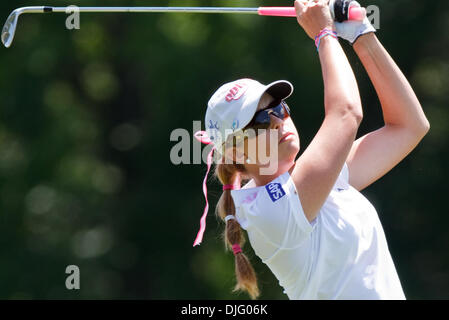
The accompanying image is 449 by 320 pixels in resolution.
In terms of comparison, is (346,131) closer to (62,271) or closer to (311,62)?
(311,62)

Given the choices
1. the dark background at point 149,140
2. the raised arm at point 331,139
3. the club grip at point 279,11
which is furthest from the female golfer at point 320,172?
the dark background at point 149,140

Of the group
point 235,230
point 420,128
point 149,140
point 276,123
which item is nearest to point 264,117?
point 276,123

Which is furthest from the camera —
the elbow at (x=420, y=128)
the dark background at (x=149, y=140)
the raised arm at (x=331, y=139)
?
the dark background at (x=149, y=140)

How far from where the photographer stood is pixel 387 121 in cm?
271

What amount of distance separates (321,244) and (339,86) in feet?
1.39

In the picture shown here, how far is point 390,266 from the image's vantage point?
243 centimetres

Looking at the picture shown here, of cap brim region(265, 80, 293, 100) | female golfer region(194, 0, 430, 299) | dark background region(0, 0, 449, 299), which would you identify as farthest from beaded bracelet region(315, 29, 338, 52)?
dark background region(0, 0, 449, 299)

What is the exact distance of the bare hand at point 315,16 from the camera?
7.95 feet

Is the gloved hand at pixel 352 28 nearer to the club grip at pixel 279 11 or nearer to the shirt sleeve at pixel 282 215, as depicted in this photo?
the club grip at pixel 279 11

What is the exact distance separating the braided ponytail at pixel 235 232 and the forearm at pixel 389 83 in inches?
18.6

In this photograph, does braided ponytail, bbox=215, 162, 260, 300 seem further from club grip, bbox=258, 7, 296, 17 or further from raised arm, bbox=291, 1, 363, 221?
club grip, bbox=258, 7, 296, 17

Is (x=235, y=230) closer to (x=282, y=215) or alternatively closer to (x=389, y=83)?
(x=282, y=215)

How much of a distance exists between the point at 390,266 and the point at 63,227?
19.8 feet

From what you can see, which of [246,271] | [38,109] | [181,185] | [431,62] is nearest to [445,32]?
[431,62]
